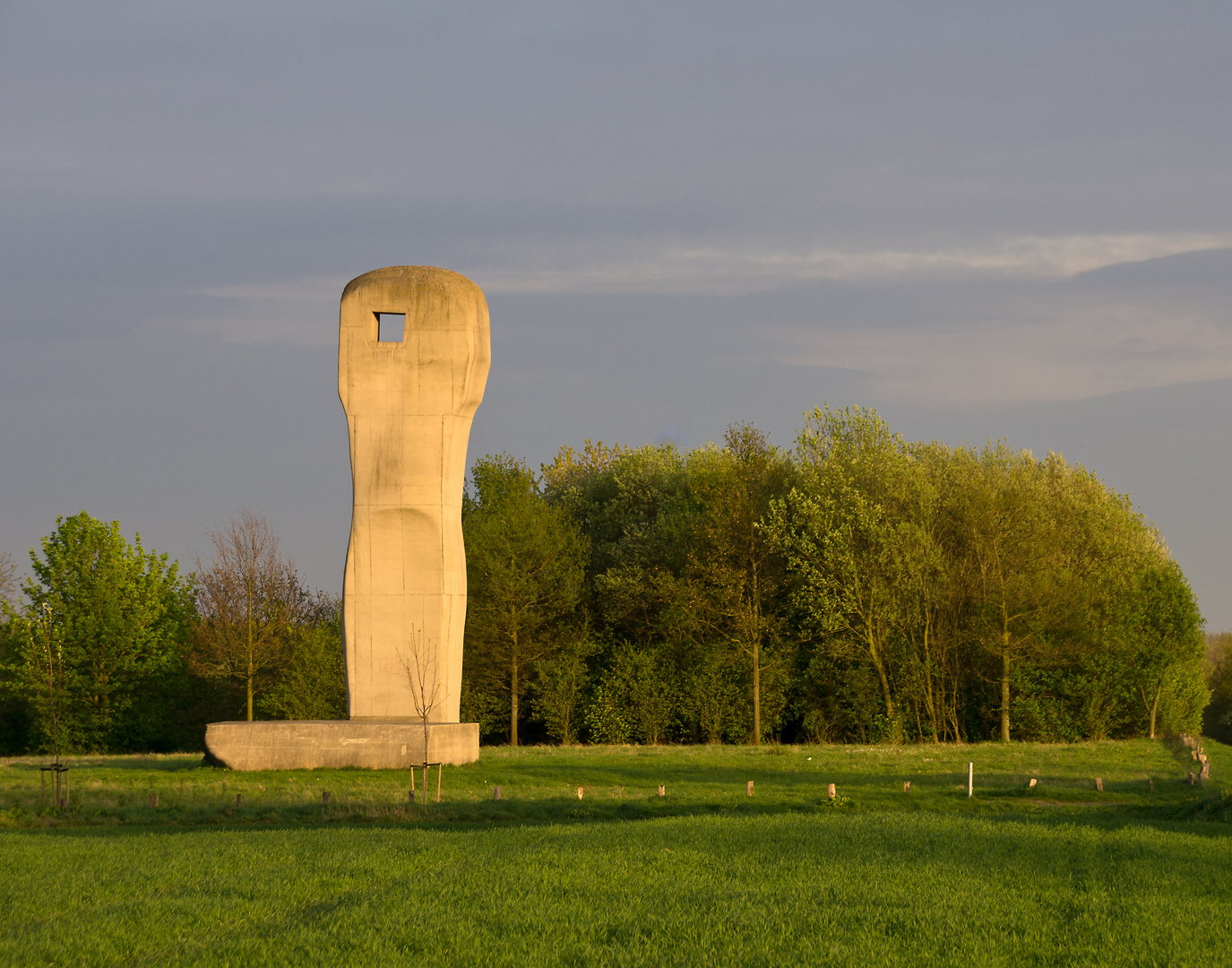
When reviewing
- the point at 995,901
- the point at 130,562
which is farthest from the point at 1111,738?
the point at 130,562

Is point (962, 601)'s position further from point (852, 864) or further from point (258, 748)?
point (852, 864)

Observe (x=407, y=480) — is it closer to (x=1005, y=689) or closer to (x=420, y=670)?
(x=420, y=670)

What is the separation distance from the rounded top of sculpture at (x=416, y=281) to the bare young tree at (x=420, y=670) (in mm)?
8274

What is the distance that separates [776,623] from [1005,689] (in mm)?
8003

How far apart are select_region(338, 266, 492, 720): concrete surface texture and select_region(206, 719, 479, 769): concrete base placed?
1.95m

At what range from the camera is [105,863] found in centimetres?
1166

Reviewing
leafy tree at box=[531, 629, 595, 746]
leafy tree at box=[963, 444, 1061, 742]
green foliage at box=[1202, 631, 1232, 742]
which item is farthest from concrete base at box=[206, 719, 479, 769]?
green foliage at box=[1202, 631, 1232, 742]

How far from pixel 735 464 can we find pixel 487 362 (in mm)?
16064

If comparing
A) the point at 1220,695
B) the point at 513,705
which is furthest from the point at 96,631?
the point at 1220,695

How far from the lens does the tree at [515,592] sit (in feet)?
131

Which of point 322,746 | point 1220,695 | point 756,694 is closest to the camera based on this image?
point 322,746

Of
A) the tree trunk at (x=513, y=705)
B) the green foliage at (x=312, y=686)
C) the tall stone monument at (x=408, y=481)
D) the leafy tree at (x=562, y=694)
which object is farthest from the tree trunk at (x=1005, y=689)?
the green foliage at (x=312, y=686)

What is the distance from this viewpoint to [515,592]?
40188mm

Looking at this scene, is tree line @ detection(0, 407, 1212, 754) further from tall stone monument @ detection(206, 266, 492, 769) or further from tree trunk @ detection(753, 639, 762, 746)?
tall stone monument @ detection(206, 266, 492, 769)
